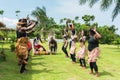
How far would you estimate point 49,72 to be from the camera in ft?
48.6

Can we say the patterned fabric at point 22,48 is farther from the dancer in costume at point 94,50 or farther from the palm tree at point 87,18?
the palm tree at point 87,18

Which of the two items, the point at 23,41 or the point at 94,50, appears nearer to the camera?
the point at 23,41

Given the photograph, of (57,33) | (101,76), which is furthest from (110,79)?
(57,33)

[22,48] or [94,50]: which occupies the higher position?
[22,48]

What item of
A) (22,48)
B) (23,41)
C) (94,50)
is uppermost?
(23,41)

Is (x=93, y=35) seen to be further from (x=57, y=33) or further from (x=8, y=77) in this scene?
(x=57, y=33)

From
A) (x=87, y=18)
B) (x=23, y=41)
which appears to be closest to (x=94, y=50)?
(x=23, y=41)

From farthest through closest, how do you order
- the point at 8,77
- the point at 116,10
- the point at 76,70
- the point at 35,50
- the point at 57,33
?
the point at 57,33, the point at 116,10, the point at 35,50, the point at 76,70, the point at 8,77

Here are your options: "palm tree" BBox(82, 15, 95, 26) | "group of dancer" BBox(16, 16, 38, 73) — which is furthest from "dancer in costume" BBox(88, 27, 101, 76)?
"palm tree" BBox(82, 15, 95, 26)

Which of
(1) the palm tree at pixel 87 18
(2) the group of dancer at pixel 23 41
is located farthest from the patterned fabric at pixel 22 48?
(1) the palm tree at pixel 87 18

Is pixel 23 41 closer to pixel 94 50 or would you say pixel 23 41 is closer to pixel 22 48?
pixel 22 48

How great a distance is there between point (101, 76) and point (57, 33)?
5809cm

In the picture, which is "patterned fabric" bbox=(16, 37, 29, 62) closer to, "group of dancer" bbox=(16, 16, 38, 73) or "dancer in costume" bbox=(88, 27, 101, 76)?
"group of dancer" bbox=(16, 16, 38, 73)

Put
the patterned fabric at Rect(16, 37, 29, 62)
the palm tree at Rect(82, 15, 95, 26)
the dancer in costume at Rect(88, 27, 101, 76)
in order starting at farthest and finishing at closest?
the palm tree at Rect(82, 15, 95, 26) → the dancer in costume at Rect(88, 27, 101, 76) → the patterned fabric at Rect(16, 37, 29, 62)
